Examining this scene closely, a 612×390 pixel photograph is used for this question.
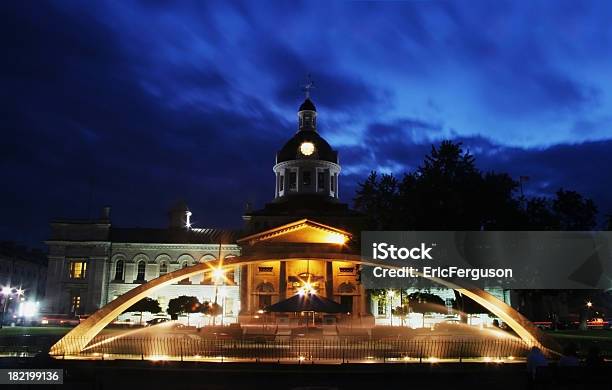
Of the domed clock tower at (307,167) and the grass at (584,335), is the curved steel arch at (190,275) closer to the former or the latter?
the grass at (584,335)

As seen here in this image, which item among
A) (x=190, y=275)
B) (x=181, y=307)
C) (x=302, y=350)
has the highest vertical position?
(x=190, y=275)

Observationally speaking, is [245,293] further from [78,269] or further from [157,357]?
[157,357]

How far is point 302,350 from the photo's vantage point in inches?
906

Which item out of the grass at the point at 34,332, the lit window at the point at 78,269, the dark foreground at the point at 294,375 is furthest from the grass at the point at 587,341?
the lit window at the point at 78,269

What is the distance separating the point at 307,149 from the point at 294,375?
52049 millimetres

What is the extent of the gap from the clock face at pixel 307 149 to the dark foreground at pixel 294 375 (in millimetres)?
50723

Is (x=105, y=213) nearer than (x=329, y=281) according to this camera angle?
No

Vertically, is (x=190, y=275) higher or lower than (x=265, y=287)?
lower

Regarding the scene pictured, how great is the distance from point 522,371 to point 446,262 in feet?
61.0

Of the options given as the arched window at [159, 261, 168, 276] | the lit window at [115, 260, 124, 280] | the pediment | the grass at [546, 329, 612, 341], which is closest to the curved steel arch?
the grass at [546, 329, 612, 341]

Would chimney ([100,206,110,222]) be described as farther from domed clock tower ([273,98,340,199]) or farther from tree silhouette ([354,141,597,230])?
tree silhouette ([354,141,597,230])

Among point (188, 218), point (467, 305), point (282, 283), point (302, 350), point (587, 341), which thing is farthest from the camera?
point (188, 218)

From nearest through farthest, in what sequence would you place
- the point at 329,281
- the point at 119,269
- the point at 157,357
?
the point at 157,357
the point at 329,281
the point at 119,269

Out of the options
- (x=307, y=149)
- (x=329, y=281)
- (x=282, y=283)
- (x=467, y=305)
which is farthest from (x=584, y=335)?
(x=307, y=149)
